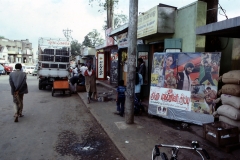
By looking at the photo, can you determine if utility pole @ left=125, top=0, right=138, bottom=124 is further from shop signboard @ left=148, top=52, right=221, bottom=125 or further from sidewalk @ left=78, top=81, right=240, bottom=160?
shop signboard @ left=148, top=52, right=221, bottom=125

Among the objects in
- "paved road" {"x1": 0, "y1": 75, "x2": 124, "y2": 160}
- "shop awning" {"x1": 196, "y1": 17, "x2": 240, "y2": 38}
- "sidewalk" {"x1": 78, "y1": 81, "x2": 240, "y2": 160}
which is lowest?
"paved road" {"x1": 0, "y1": 75, "x2": 124, "y2": 160}

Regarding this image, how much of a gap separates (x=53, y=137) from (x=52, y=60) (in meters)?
8.85

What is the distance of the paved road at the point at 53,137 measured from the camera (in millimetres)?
4320

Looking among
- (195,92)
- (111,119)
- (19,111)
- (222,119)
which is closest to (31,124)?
(19,111)

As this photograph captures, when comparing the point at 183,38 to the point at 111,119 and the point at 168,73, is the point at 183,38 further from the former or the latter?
the point at 111,119

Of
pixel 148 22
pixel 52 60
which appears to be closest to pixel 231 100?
A: pixel 148 22

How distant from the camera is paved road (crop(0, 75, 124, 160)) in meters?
4.32

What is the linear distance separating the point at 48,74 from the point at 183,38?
874 cm

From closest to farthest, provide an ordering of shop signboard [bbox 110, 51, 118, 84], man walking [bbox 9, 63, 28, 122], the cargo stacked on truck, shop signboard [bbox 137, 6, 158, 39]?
man walking [bbox 9, 63, 28, 122] < shop signboard [bbox 137, 6, 158, 39] < the cargo stacked on truck < shop signboard [bbox 110, 51, 118, 84]

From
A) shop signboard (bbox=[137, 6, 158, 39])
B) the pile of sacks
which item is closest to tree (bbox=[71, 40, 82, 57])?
shop signboard (bbox=[137, 6, 158, 39])

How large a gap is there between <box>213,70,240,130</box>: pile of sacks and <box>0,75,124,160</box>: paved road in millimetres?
2623

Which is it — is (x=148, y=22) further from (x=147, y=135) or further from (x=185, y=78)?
(x=147, y=135)

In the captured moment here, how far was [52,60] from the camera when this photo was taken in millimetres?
13344

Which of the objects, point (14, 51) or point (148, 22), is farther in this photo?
point (14, 51)
